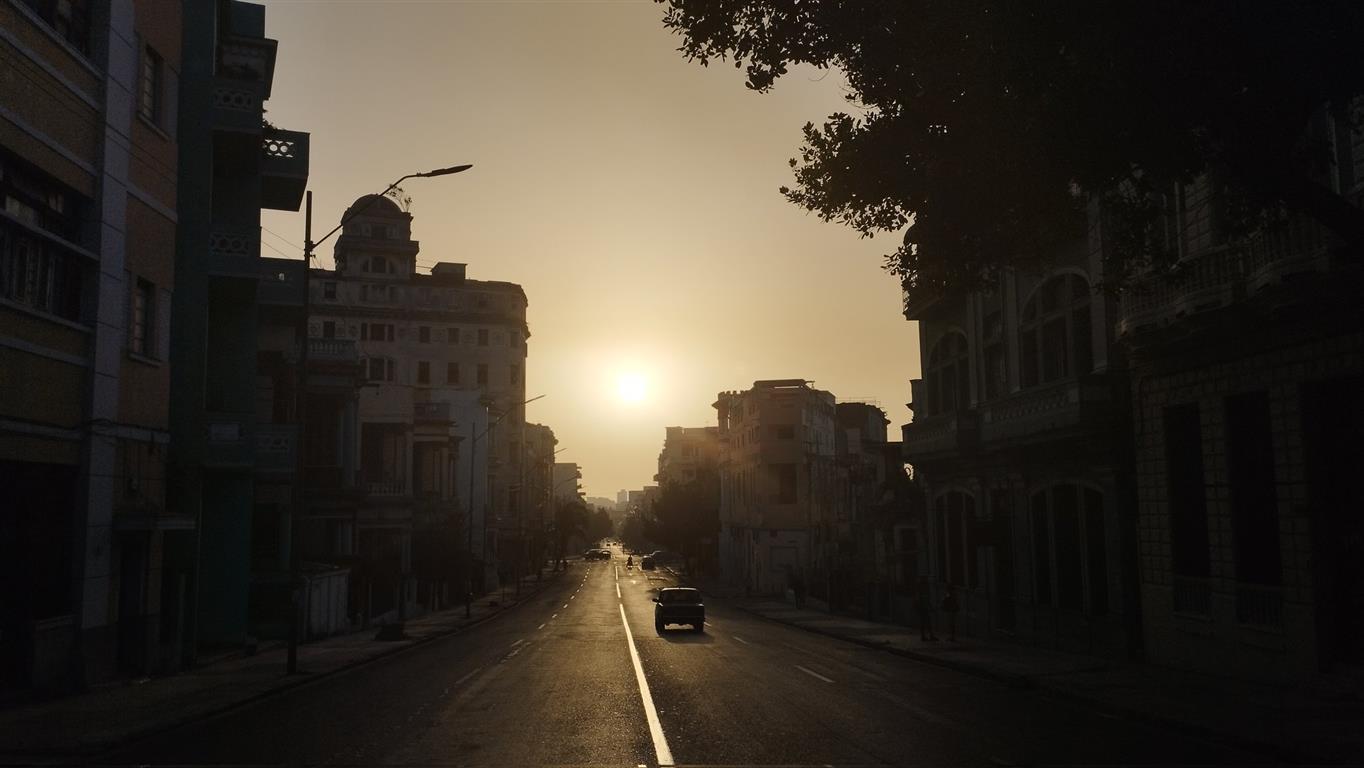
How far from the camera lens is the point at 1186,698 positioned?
17.3 metres

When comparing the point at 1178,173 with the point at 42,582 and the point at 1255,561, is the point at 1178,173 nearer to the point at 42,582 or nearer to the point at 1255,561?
the point at 1255,561

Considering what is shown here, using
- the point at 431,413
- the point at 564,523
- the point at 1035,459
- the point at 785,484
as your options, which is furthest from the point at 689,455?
the point at 1035,459

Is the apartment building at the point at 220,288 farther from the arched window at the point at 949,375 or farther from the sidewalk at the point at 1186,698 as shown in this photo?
the arched window at the point at 949,375

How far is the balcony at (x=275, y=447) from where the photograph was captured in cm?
2653

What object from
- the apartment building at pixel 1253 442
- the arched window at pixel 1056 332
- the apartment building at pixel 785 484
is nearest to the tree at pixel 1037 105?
the apartment building at pixel 1253 442

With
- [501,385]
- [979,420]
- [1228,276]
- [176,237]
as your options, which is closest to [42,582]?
[176,237]

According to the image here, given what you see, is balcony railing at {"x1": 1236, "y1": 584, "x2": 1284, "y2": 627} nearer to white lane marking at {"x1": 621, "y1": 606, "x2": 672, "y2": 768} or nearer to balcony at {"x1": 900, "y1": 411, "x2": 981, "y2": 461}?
white lane marking at {"x1": 621, "y1": 606, "x2": 672, "y2": 768}

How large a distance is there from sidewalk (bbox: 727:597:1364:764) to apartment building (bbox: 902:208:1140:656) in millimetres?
1694

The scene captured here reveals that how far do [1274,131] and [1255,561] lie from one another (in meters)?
10.7

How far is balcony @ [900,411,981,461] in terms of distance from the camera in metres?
33.1

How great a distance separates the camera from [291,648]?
22.4m

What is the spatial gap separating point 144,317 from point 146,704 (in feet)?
29.7

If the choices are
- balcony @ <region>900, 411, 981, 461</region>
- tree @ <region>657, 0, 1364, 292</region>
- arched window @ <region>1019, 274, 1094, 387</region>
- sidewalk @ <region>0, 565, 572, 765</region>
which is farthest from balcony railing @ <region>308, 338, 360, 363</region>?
tree @ <region>657, 0, 1364, 292</region>

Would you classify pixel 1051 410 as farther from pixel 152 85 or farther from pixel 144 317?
pixel 152 85
